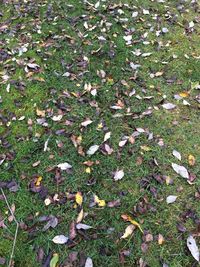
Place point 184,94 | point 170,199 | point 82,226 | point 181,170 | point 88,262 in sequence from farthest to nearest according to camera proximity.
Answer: point 184,94 → point 181,170 → point 170,199 → point 82,226 → point 88,262

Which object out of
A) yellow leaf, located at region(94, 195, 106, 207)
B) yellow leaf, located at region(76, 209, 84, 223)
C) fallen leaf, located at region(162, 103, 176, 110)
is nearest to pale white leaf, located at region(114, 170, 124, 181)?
yellow leaf, located at region(94, 195, 106, 207)

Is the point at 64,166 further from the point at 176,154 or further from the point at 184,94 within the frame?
the point at 184,94

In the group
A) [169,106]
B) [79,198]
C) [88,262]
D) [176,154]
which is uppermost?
[169,106]

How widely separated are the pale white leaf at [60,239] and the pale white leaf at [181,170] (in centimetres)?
129

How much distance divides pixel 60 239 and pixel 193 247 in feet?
3.80

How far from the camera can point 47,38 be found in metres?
5.43

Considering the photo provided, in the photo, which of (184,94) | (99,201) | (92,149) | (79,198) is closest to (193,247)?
(99,201)

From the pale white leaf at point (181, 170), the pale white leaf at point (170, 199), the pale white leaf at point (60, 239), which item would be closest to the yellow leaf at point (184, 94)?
the pale white leaf at point (181, 170)

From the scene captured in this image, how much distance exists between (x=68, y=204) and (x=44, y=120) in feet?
3.94

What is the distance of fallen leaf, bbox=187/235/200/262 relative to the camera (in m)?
2.91

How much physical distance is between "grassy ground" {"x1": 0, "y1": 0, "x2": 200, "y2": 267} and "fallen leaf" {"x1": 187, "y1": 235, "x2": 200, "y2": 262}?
0.14ft

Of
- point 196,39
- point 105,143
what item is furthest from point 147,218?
point 196,39

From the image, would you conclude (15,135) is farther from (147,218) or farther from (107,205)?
(147,218)

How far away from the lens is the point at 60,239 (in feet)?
10.0
